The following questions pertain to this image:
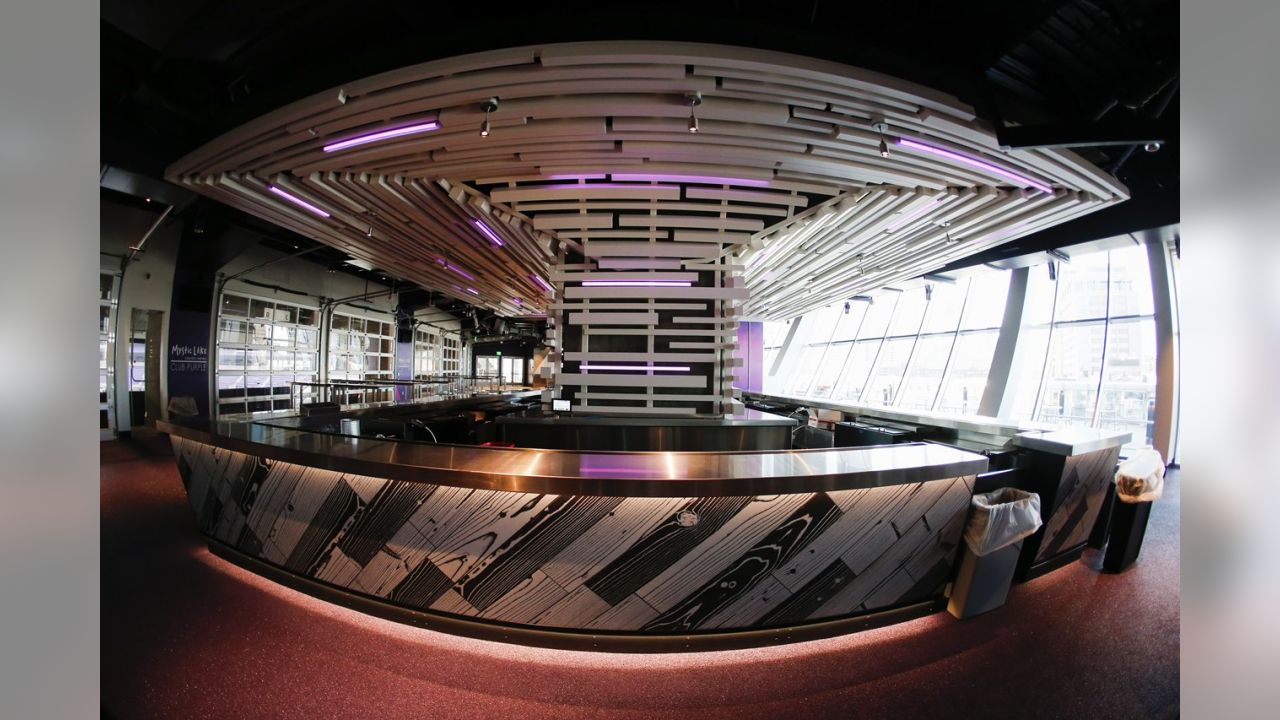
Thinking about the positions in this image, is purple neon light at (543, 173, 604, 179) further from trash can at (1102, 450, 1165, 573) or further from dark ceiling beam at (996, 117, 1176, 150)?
trash can at (1102, 450, 1165, 573)

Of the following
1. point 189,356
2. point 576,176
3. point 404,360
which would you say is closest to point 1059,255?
point 576,176

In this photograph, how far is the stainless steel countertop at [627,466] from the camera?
7.32 ft

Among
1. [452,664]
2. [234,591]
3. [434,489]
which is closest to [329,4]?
[434,489]

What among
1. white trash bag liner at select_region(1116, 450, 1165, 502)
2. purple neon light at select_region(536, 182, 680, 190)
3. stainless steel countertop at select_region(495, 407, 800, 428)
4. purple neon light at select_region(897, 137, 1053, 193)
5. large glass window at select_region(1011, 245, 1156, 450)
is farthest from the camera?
large glass window at select_region(1011, 245, 1156, 450)

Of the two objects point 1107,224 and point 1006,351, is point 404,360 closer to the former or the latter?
point 1006,351

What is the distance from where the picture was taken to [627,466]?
2445mm

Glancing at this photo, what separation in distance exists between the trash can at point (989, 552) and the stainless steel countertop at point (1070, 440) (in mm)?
715

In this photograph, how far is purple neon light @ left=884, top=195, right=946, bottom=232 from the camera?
4.56m

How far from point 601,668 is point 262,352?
1136 cm

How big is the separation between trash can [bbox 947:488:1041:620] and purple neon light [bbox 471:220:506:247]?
17.1 ft

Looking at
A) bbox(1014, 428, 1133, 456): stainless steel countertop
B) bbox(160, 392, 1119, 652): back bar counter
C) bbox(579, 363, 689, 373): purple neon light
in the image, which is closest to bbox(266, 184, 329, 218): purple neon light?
bbox(160, 392, 1119, 652): back bar counter

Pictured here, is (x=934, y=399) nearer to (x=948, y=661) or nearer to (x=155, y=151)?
(x=948, y=661)

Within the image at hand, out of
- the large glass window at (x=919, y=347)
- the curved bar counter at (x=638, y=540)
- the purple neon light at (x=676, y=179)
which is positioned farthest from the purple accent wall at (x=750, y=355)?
the curved bar counter at (x=638, y=540)
